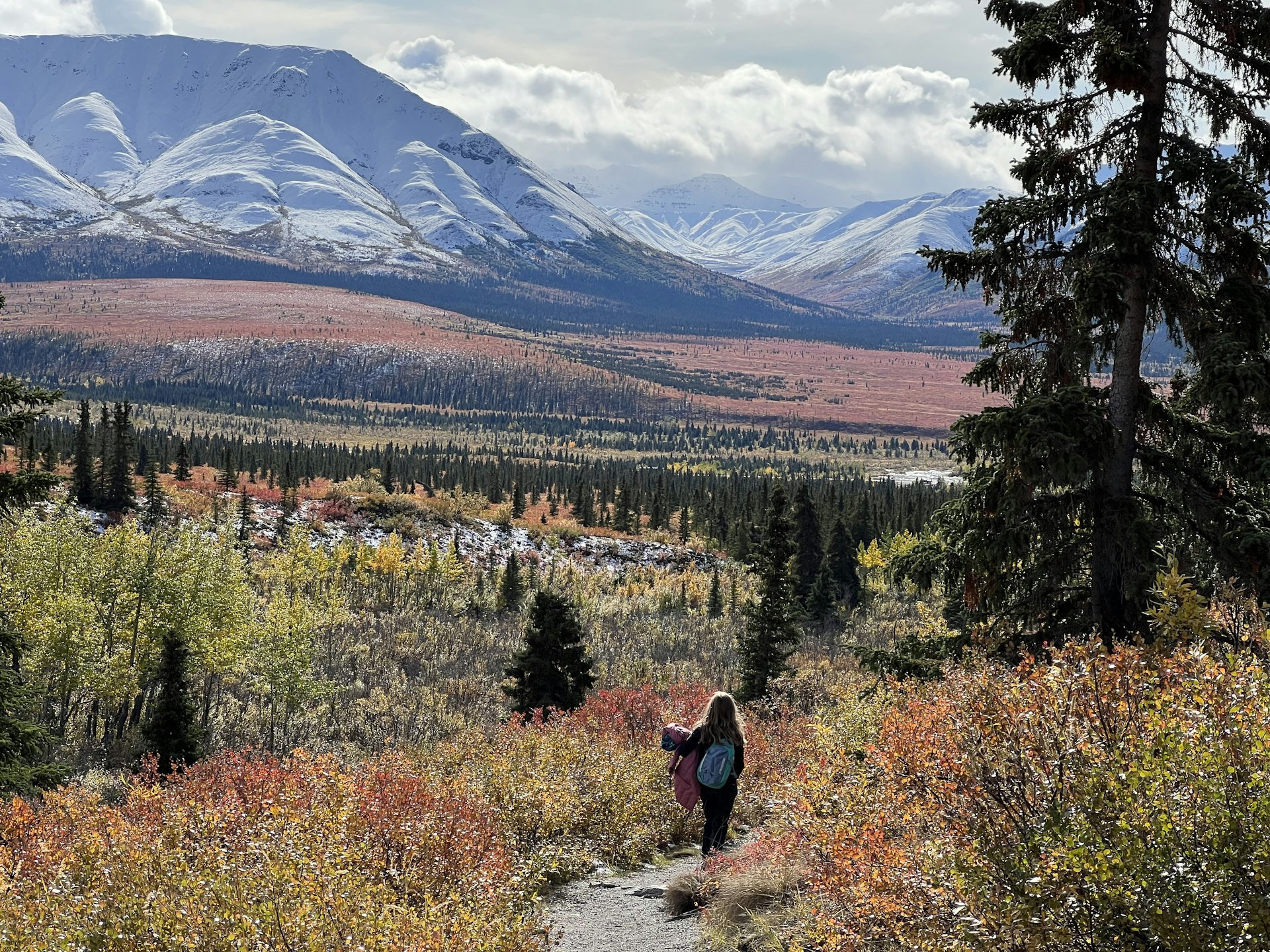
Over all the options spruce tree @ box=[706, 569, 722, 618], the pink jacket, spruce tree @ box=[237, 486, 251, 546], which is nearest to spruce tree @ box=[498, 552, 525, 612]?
spruce tree @ box=[706, 569, 722, 618]

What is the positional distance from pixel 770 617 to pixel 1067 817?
23.6 meters

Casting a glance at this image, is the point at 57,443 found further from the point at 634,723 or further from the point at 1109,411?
the point at 1109,411

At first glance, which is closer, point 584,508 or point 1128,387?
point 1128,387

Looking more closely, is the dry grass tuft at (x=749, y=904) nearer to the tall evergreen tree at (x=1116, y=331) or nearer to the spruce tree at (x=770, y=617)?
the tall evergreen tree at (x=1116, y=331)

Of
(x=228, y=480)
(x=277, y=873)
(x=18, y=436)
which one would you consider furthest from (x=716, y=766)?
(x=228, y=480)

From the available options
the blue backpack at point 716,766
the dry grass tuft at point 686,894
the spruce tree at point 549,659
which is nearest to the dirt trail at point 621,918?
the dry grass tuft at point 686,894

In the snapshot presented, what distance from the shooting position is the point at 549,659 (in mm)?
25969

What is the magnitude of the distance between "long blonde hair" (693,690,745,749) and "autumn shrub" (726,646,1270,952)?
9.85 ft

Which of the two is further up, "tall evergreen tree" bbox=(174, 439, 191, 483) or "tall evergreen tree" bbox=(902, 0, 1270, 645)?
"tall evergreen tree" bbox=(902, 0, 1270, 645)

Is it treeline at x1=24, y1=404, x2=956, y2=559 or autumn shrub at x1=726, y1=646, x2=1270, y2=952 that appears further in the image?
treeline at x1=24, y1=404, x2=956, y2=559

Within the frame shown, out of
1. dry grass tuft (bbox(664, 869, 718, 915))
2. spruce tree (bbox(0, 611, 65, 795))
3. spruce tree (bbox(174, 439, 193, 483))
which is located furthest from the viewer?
spruce tree (bbox(174, 439, 193, 483))

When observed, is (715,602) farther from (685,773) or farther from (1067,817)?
(1067,817)

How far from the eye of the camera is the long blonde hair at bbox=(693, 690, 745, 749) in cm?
1005

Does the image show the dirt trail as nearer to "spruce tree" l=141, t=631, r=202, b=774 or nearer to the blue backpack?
the blue backpack
